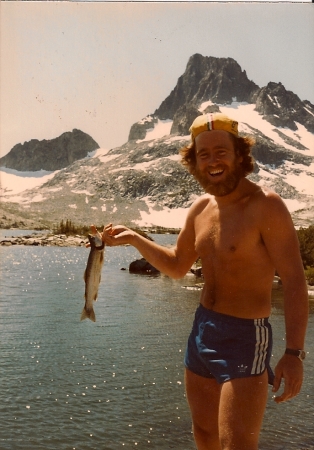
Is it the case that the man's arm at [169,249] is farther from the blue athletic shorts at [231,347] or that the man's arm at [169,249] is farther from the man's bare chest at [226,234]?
the blue athletic shorts at [231,347]

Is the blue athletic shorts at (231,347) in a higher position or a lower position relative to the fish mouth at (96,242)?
lower

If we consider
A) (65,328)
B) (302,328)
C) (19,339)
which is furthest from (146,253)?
(65,328)

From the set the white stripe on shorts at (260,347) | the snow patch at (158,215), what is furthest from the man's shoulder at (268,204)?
the snow patch at (158,215)

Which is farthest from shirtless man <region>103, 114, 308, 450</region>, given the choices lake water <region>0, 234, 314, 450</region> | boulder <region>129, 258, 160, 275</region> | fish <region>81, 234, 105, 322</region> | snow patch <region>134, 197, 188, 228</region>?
snow patch <region>134, 197, 188, 228</region>

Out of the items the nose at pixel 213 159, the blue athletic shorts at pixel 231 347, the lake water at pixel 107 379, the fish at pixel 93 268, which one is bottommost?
the lake water at pixel 107 379

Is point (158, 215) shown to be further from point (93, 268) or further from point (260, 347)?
point (260, 347)

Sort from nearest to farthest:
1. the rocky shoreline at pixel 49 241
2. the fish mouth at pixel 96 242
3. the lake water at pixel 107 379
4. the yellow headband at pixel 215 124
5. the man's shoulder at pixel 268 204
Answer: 1. the man's shoulder at pixel 268 204
2. the yellow headband at pixel 215 124
3. the fish mouth at pixel 96 242
4. the lake water at pixel 107 379
5. the rocky shoreline at pixel 49 241

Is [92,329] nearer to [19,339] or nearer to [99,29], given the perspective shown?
[19,339]
